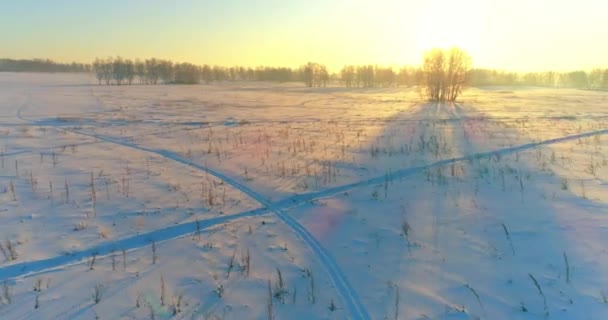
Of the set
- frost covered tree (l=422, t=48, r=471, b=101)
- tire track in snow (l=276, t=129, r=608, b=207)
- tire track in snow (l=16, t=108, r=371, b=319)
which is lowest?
tire track in snow (l=16, t=108, r=371, b=319)

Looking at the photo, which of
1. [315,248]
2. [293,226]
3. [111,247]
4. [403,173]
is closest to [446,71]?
[403,173]

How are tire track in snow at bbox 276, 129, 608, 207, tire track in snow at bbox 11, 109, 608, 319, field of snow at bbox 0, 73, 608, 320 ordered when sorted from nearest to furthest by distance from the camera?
field of snow at bbox 0, 73, 608, 320 → tire track in snow at bbox 11, 109, 608, 319 → tire track in snow at bbox 276, 129, 608, 207

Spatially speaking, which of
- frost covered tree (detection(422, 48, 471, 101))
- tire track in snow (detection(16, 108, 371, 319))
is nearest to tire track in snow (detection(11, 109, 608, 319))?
tire track in snow (detection(16, 108, 371, 319))

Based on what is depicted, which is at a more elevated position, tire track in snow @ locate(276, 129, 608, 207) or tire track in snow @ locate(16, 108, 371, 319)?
tire track in snow @ locate(276, 129, 608, 207)

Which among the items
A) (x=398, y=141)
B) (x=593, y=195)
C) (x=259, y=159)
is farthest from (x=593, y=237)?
(x=398, y=141)

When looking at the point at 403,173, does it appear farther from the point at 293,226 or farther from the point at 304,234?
the point at 304,234

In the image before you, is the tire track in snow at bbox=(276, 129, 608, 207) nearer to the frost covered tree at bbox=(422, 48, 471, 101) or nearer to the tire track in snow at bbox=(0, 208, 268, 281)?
the tire track in snow at bbox=(0, 208, 268, 281)

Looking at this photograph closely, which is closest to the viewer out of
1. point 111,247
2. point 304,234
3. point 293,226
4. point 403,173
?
point 111,247

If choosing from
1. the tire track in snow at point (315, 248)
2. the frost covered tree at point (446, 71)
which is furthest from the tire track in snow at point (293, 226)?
the frost covered tree at point (446, 71)
